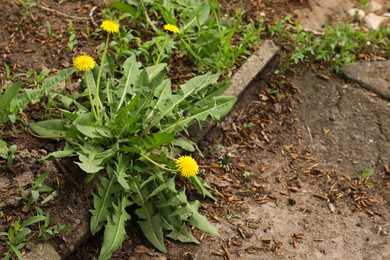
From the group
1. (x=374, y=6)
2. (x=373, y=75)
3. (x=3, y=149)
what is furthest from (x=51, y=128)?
(x=374, y=6)

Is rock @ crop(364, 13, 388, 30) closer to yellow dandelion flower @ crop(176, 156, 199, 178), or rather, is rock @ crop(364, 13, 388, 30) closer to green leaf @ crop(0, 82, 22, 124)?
yellow dandelion flower @ crop(176, 156, 199, 178)

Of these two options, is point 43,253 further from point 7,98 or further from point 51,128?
point 7,98

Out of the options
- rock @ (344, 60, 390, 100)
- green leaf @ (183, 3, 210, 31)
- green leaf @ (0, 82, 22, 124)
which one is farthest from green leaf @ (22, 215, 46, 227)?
rock @ (344, 60, 390, 100)

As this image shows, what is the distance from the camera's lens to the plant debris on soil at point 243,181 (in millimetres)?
3385

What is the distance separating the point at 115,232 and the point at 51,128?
2.45ft

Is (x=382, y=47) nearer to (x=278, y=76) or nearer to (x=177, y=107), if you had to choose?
(x=278, y=76)

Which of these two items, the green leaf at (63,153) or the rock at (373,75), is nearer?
the green leaf at (63,153)

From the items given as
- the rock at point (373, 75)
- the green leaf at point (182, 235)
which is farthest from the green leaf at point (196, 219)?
the rock at point (373, 75)

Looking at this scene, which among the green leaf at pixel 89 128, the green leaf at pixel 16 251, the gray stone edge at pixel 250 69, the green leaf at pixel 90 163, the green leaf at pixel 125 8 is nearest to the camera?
the green leaf at pixel 16 251

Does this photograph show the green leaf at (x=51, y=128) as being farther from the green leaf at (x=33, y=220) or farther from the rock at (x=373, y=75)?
the rock at (x=373, y=75)

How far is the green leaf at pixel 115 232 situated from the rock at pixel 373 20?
121 inches

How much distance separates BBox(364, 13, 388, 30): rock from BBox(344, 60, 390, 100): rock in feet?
1.84

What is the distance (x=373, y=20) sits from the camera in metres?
5.34

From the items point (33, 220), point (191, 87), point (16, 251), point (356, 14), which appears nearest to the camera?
point (16, 251)
